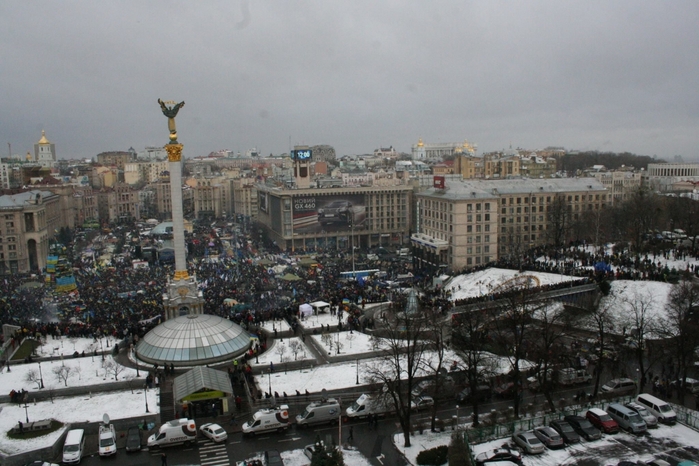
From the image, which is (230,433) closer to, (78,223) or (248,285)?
(248,285)

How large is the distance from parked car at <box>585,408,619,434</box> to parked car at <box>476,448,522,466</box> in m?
3.97

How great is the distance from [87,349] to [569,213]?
155ft

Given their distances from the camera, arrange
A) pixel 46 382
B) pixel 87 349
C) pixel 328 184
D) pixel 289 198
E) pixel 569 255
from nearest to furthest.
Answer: pixel 46 382
pixel 87 349
pixel 569 255
pixel 289 198
pixel 328 184

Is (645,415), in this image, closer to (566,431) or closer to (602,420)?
(602,420)

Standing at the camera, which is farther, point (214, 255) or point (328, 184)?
point (328, 184)

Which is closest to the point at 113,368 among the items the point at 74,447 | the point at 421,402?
the point at 74,447

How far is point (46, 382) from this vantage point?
30.1 meters

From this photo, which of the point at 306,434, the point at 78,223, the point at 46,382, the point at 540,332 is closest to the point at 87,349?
the point at 46,382

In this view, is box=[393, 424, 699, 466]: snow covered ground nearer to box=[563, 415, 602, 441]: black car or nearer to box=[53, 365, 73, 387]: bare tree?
box=[563, 415, 602, 441]: black car

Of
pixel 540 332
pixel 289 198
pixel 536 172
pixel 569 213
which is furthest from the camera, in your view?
pixel 536 172

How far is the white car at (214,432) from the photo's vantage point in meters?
23.7

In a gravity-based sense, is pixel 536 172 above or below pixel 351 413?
above

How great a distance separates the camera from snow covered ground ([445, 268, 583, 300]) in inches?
1754

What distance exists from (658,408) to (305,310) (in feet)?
75.5
